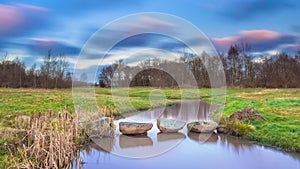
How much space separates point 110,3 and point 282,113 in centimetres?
1155

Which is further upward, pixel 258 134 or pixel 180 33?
pixel 180 33

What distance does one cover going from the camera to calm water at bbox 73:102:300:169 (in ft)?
25.1

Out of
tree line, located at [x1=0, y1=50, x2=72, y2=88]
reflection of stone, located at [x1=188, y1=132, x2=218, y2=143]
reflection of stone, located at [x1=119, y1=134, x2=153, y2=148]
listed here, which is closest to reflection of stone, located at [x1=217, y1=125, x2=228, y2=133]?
reflection of stone, located at [x1=188, y1=132, x2=218, y2=143]

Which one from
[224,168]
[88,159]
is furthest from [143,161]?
[224,168]

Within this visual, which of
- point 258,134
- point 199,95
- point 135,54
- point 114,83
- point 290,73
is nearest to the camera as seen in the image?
point 258,134

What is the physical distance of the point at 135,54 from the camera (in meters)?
13.1

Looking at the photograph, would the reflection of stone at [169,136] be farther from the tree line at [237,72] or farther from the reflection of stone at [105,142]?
the tree line at [237,72]

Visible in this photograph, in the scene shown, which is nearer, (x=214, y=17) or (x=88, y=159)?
(x=88, y=159)

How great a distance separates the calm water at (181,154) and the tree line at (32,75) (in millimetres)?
28315

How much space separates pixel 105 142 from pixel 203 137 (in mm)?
4029

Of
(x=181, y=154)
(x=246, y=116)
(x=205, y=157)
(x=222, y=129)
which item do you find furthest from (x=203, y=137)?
(x=246, y=116)

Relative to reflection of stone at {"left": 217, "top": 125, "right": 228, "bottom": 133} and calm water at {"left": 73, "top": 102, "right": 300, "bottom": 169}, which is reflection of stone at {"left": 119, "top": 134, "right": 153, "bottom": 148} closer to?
calm water at {"left": 73, "top": 102, "right": 300, "bottom": 169}

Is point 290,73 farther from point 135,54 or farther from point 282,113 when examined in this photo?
point 135,54

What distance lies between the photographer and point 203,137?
434 inches
